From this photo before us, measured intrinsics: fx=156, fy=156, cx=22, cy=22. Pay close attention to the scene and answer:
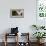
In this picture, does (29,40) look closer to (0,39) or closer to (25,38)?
(25,38)

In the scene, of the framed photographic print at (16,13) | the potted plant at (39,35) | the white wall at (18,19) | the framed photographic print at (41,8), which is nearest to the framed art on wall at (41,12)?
the framed photographic print at (41,8)

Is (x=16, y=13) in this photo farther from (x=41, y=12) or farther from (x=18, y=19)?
(x=41, y=12)

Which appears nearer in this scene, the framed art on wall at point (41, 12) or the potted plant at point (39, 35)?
the potted plant at point (39, 35)

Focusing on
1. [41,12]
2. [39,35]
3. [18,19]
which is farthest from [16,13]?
[39,35]

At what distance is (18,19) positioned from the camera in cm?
650

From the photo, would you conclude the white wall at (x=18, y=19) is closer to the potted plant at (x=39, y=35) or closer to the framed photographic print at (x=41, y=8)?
the framed photographic print at (x=41, y=8)

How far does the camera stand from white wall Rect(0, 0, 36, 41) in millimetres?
6434

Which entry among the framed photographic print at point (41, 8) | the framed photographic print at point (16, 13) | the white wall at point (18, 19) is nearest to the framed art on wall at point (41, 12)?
the framed photographic print at point (41, 8)

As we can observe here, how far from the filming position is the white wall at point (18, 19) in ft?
21.1

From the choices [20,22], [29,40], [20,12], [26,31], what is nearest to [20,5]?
[20,12]

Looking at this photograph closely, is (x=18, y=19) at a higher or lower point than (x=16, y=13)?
lower

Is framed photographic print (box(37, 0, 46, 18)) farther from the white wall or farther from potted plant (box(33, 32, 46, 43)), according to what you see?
potted plant (box(33, 32, 46, 43))

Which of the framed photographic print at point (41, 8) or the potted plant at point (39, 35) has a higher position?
the framed photographic print at point (41, 8)

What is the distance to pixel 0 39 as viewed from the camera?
258 inches
